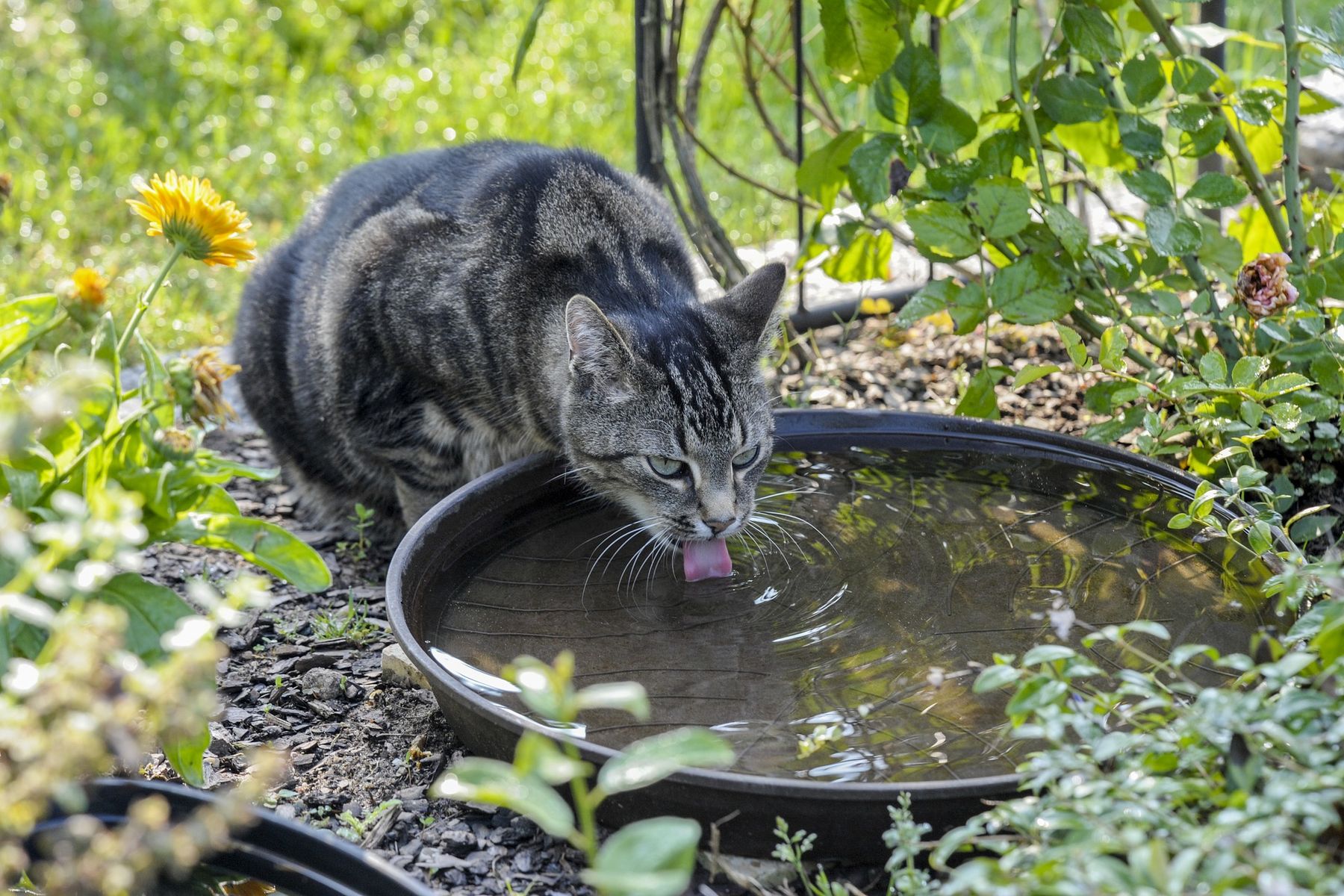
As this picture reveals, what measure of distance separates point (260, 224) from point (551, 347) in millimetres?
2917

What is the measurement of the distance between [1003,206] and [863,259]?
0.82 m

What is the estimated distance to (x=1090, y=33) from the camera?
3.15 meters

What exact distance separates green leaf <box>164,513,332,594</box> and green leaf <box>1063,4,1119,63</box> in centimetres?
227

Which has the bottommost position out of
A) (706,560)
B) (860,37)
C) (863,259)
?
(706,560)

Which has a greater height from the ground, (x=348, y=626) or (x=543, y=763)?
(x=543, y=763)

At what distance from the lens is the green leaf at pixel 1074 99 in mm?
3232

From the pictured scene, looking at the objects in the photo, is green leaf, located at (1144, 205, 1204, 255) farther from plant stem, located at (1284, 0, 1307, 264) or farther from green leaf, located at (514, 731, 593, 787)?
green leaf, located at (514, 731, 593, 787)

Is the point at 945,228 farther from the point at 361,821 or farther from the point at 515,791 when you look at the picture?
the point at 515,791

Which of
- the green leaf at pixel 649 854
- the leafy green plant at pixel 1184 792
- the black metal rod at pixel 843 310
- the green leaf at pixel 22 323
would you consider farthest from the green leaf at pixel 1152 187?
the green leaf at pixel 22 323

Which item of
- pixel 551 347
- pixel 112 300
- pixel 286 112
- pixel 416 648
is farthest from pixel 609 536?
pixel 286 112

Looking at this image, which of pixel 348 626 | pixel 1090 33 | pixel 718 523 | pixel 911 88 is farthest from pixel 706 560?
pixel 1090 33

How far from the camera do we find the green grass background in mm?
5227

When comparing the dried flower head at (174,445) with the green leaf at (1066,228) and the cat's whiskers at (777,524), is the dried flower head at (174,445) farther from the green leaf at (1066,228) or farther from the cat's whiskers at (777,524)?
the green leaf at (1066,228)

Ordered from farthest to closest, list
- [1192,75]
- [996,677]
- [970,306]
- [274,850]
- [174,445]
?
[970,306] → [1192,75] → [174,445] → [274,850] → [996,677]
